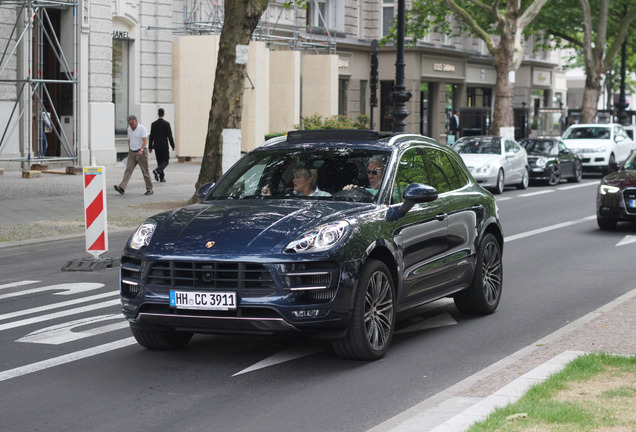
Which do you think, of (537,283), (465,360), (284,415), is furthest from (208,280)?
(537,283)

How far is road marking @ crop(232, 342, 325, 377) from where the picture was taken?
7918 mm

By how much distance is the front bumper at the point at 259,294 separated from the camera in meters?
7.41

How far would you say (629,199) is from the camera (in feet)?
58.6

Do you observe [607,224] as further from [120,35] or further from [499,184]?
[120,35]

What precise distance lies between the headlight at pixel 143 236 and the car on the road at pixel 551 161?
25640mm

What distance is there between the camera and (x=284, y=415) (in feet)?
21.5

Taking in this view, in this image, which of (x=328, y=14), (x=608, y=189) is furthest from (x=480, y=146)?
(x=328, y=14)

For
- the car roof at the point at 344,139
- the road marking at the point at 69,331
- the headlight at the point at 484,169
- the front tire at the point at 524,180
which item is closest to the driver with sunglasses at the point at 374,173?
the car roof at the point at 344,139

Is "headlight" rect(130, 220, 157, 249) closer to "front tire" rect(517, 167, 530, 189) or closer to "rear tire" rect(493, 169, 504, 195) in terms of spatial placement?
"rear tire" rect(493, 169, 504, 195)

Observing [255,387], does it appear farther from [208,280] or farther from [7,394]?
[7,394]

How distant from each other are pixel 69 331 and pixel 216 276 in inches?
91.9

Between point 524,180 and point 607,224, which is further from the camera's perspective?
point 524,180

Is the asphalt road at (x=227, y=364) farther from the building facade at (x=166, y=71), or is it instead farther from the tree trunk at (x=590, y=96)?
the tree trunk at (x=590, y=96)

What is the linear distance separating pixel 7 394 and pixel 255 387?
1.57m
